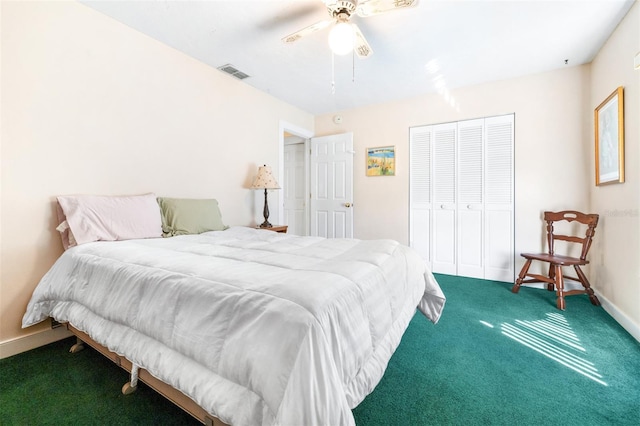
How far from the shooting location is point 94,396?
1.37 meters

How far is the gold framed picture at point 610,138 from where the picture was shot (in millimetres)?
2223

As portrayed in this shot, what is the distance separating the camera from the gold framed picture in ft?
7.29

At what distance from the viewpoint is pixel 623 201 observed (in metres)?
2.22

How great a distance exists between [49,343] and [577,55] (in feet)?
17.5

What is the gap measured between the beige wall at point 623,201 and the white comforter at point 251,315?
6.00 ft

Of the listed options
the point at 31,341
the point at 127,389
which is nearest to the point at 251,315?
the point at 127,389

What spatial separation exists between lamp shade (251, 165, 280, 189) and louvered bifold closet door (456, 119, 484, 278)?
8.22ft

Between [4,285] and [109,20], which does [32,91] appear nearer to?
[109,20]

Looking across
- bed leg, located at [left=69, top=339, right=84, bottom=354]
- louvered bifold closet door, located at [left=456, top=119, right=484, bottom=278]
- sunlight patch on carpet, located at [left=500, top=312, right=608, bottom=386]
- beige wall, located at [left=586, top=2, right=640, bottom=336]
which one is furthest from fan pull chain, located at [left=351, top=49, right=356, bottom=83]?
bed leg, located at [left=69, top=339, right=84, bottom=354]

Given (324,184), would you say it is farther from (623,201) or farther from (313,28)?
(623,201)

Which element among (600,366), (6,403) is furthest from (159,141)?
(600,366)

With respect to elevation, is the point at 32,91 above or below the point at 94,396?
above

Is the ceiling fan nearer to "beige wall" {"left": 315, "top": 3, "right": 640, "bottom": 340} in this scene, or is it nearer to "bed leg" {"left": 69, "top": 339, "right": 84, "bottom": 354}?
"beige wall" {"left": 315, "top": 3, "right": 640, "bottom": 340}

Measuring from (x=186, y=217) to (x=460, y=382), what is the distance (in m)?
2.37
